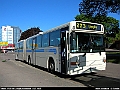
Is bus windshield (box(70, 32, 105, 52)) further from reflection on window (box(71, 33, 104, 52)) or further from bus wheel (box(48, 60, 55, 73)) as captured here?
bus wheel (box(48, 60, 55, 73))

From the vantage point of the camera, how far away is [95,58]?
34.4 feet

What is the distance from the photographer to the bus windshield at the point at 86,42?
32.7 feet

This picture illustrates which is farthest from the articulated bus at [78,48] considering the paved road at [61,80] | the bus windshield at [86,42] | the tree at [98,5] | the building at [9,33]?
the building at [9,33]

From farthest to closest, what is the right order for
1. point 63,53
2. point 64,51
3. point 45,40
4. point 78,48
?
point 45,40 < point 63,53 < point 64,51 < point 78,48

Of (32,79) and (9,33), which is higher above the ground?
(9,33)

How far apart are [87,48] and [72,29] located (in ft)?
4.53

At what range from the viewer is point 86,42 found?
405 inches

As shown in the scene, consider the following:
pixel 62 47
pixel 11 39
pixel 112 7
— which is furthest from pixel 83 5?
pixel 11 39

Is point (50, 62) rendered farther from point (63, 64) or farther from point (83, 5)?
point (83, 5)

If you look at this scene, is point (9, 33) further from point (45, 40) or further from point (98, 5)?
point (45, 40)

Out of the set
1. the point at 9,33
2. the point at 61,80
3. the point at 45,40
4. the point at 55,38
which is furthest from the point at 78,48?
the point at 9,33

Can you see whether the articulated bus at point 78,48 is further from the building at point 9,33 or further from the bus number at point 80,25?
the building at point 9,33

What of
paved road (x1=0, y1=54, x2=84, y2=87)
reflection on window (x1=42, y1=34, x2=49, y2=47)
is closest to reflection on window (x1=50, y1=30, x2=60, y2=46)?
reflection on window (x1=42, y1=34, x2=49, y2=47)

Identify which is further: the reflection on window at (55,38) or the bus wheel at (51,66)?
the bus wheel at (51,66)
